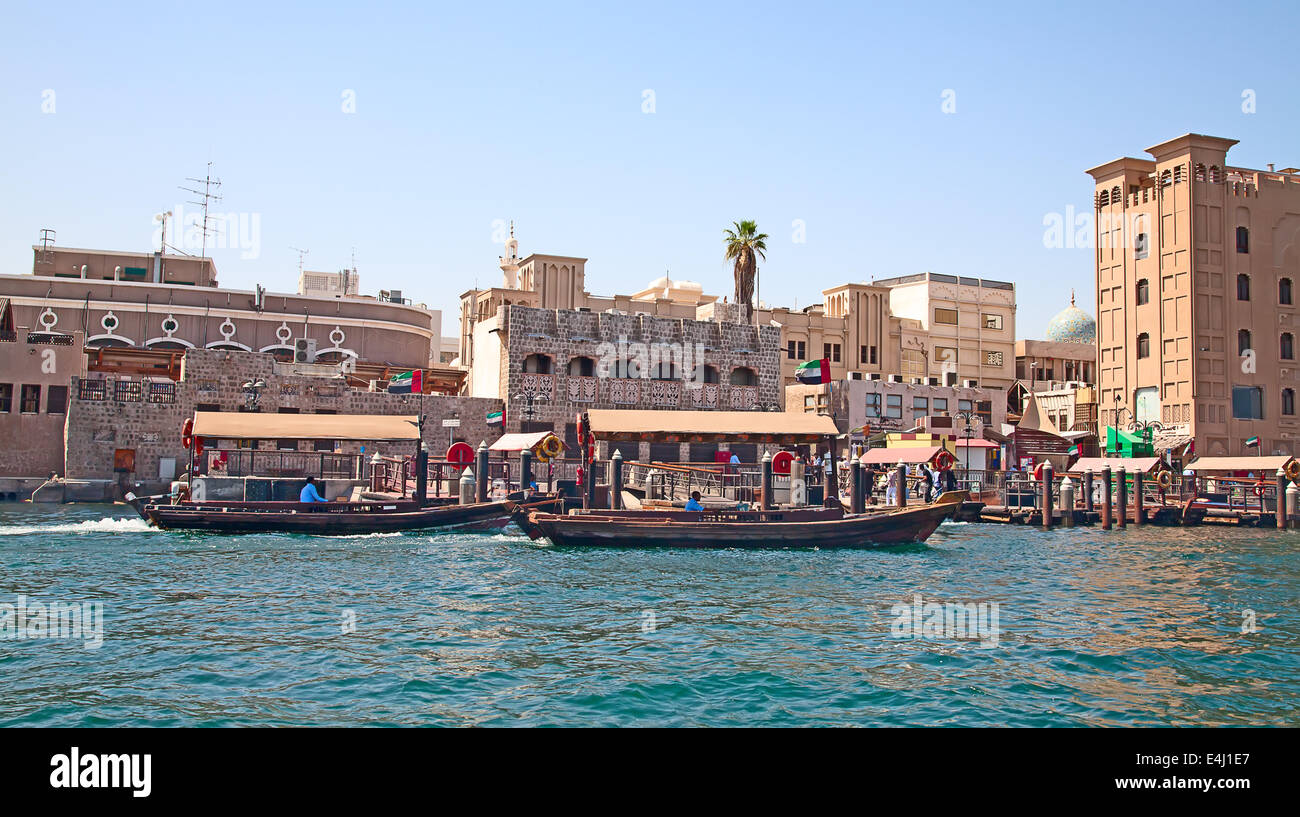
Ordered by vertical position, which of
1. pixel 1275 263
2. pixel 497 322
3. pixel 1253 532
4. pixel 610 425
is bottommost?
pixel 1253 532

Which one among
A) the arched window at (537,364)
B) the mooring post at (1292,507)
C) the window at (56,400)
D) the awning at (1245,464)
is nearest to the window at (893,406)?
the awning at (1245,464)

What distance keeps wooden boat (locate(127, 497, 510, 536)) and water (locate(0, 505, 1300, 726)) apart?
3155 millimetres

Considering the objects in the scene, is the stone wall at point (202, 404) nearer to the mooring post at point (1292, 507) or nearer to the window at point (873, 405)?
the window at point (873, 405)

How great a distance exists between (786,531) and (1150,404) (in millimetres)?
37722

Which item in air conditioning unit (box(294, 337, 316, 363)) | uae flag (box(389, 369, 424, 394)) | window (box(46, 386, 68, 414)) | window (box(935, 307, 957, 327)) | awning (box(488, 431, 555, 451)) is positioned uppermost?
window (box(935, 307, 957, 327))

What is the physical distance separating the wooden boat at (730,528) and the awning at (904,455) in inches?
561

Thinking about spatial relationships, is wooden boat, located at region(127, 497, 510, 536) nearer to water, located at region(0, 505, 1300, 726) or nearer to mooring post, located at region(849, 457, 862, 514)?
water, located at region(0, 505, 1300, 726)

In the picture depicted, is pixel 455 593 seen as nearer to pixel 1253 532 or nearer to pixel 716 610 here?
pixel 716 610

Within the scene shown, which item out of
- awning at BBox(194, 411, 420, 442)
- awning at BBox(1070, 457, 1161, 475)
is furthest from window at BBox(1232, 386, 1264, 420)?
awning at BBox(194, 411, 420, 442)

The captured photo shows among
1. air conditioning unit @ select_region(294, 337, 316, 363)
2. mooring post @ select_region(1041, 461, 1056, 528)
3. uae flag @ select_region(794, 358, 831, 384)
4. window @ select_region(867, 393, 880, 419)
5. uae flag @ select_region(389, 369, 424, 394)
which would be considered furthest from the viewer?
air conditioning unit @ select_region(294, 337, 316, 363)

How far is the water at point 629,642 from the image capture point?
1067 cm

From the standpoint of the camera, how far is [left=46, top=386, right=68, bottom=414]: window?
4419 centimetres
